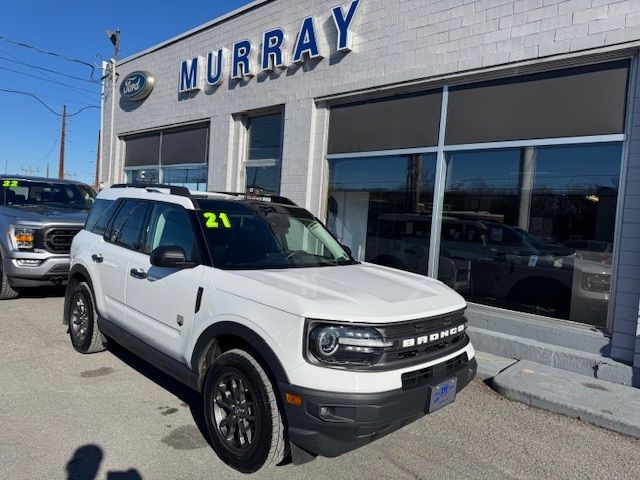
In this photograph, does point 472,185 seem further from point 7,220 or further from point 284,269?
point 7,220

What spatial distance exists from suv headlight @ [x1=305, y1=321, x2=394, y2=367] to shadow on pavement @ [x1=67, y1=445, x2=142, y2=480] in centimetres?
141

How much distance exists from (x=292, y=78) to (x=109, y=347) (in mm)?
5561

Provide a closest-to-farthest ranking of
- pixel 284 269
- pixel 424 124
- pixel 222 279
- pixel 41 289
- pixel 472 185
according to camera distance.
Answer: pixel 222 279, pixel 284 269, pixel 472 185, pixel 424 124, pixel 41 289

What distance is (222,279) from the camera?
3363 mm

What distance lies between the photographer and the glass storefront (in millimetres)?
5570

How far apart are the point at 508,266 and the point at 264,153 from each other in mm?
5336

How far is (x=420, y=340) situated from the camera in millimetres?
3082

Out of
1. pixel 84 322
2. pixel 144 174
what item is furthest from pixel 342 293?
pixel 144 174

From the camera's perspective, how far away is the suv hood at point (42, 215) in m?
7.37

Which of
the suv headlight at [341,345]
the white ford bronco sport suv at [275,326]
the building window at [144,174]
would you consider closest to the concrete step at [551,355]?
the white ford bronco sport suv at [275,326]

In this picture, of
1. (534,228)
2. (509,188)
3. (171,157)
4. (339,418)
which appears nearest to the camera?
(339,418)

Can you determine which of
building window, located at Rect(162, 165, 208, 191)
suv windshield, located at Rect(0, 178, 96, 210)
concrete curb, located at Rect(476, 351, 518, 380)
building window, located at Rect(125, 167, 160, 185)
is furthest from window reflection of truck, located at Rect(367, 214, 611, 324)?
building window, located at Rect(125, 167, 160, 185)

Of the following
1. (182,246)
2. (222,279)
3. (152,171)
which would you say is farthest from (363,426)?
(152,171)

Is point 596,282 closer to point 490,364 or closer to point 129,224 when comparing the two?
point 490,364
